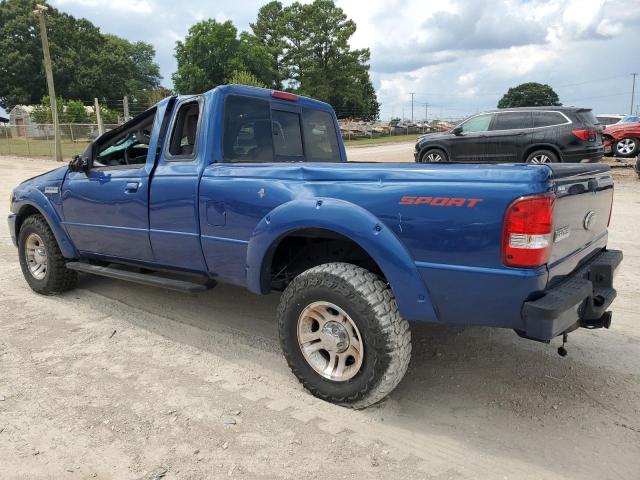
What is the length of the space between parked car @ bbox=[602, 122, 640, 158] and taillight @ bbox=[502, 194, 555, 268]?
16294mm

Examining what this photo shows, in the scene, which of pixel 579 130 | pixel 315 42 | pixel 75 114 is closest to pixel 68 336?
pixel 579 130

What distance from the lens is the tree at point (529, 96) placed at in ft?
321

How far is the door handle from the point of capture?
13.2 ft

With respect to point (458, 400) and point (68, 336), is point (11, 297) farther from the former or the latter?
point (458, 400)

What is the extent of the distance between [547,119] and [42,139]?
30.0 meters

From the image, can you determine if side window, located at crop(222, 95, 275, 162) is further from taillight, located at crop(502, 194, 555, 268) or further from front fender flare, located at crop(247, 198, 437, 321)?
taillight, located at crop(502, 194, 555, 268)

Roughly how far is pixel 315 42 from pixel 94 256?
2619 inches

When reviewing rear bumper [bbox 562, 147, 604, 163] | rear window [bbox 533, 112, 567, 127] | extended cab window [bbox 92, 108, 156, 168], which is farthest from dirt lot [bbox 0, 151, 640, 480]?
rear window [bbox 533, 112, 567, 127]

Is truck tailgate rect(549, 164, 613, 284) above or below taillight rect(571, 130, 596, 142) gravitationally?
below

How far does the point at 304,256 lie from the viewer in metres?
3.62

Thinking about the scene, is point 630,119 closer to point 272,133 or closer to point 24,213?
point 272,133

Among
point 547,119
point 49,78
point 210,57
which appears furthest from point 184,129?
point 210,57

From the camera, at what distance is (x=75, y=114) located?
42688 millimetres

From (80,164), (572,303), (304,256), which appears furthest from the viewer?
(80,164)
